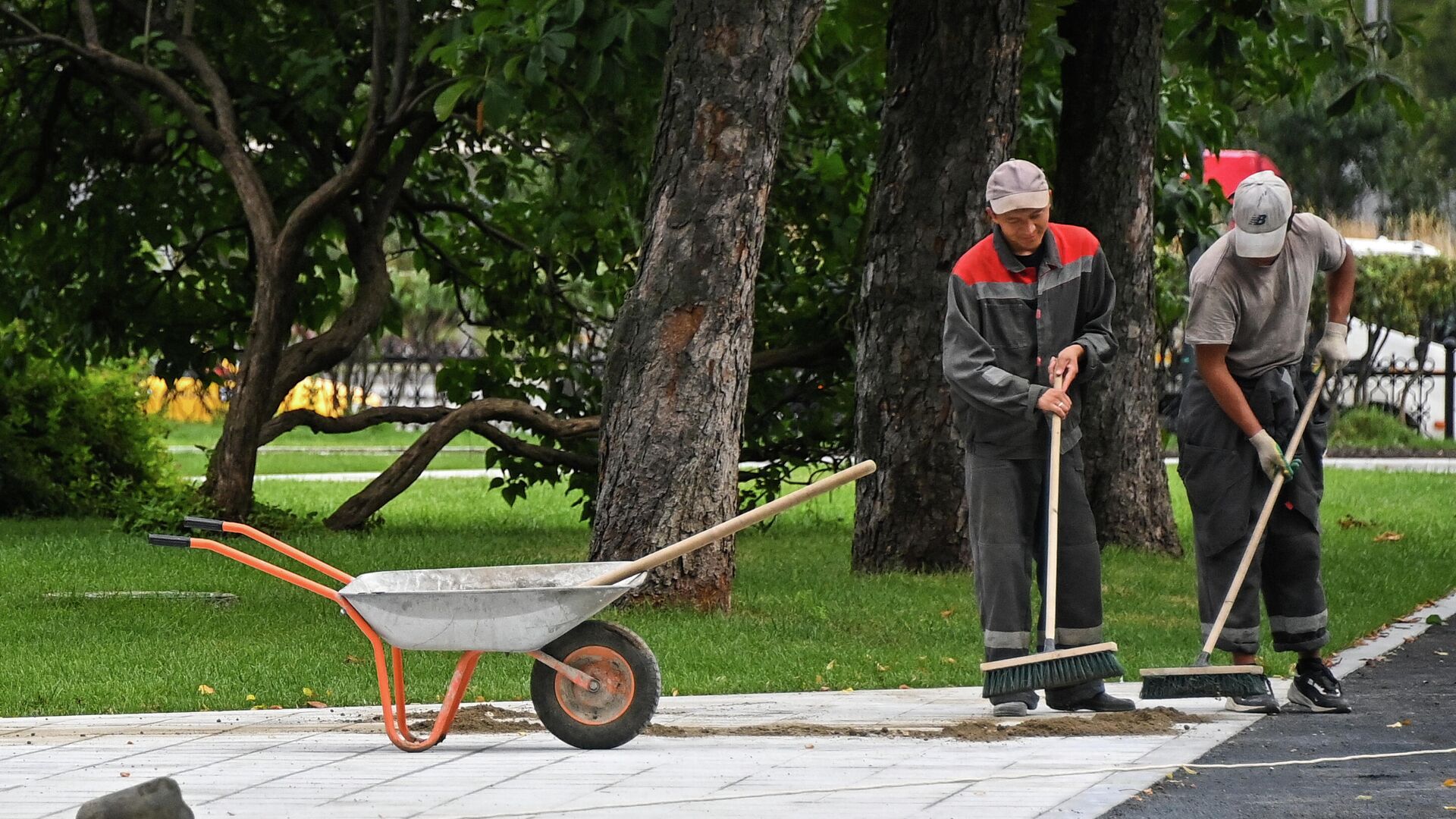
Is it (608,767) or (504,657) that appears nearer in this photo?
(608,767)

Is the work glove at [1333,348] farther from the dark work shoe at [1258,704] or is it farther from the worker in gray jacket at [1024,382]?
the dark work shoe at [1258,704]

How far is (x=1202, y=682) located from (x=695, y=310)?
347cm

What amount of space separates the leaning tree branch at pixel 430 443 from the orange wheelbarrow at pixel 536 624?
7.58 metres

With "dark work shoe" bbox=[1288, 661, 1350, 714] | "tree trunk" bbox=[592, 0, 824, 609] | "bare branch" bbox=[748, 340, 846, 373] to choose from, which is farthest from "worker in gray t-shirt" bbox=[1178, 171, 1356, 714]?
"bare branch" bbox=[748, 340, 846, 373]

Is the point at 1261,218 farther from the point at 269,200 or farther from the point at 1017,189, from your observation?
the point at 269,200

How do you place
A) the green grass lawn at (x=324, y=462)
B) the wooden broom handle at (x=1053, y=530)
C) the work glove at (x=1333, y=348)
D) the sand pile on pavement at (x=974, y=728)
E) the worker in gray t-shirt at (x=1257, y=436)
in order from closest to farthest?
the sand pile on pavement at (x=974, y=728) < the wooden broom handle at (x=1053, y=530) < the worker in gray t-shirt at (x=1257, y=436) < the work glove at (x=1333, y=348) < the green grass lawn at (x=324, y=462)

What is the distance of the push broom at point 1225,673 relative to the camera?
643cm

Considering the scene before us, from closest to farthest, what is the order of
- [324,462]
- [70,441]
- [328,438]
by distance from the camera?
[70,441], [324,462], [328,438]

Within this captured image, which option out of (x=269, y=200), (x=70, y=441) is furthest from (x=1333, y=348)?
(x=70, y=441)

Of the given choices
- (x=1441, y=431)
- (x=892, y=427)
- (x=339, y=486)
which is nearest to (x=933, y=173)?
(x=892, y=427)

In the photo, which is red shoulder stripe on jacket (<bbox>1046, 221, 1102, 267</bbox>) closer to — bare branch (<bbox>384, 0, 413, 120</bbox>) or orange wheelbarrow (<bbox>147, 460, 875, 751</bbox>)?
orange wheelbarrow (<bbox>147, 460, 875, 751</bbox>)

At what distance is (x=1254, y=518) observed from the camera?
22.1ft

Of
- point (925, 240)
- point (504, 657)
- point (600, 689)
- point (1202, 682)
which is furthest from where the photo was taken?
point (925, 240)

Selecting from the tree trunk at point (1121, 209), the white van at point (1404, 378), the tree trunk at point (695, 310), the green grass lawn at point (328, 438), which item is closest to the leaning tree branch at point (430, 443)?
the tree trunk at point (1121, 209)
